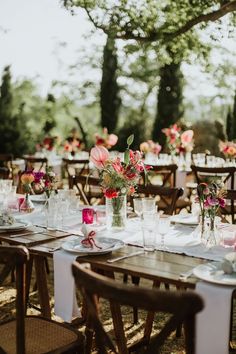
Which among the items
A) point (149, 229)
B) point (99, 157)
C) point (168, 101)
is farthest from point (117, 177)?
point (168, 101)

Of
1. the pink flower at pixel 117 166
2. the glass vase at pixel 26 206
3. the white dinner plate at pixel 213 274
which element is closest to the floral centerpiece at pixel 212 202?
the white dinner plate at pixel 213 274

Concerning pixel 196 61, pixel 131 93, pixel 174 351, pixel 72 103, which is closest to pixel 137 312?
pixel 174 351

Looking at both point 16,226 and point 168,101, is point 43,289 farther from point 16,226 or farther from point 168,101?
point 168,101

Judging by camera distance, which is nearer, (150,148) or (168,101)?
(150,148)

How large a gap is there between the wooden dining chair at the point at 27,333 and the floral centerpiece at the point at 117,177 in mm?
815

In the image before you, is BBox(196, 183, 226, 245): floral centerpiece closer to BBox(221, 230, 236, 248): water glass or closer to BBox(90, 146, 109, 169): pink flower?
BBox(221, 230, 236, 248): water glass

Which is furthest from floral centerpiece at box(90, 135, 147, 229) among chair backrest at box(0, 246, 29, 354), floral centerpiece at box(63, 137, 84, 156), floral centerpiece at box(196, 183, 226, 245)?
floral centerpiece at box(63, 137, 84, 156)

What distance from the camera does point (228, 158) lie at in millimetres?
7535

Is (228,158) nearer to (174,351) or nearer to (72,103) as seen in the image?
(174,351)

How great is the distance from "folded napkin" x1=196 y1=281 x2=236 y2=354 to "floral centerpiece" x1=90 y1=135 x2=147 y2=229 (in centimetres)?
118

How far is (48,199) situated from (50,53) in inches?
815

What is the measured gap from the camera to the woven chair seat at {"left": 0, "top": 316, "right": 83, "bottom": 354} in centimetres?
225

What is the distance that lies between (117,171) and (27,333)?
3.47ft

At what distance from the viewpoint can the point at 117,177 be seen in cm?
304
